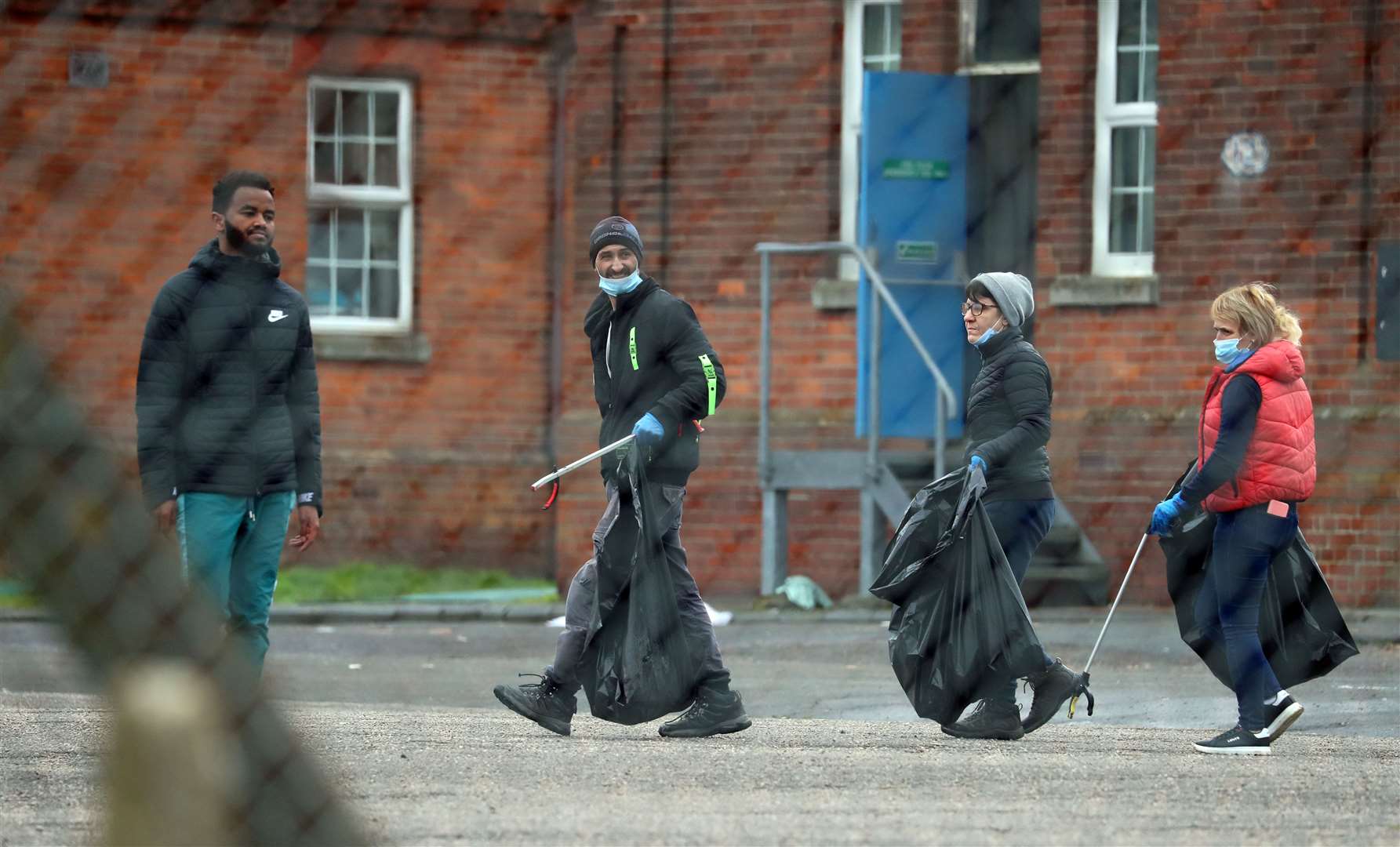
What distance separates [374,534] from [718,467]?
109 inches

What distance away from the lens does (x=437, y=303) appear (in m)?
14.3

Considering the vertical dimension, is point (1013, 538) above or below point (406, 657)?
above

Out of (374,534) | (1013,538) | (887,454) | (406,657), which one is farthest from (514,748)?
(374,534)

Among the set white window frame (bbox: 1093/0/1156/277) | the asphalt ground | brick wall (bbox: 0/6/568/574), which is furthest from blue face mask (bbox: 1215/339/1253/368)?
brick wall (bbox: 0/6/568/574)

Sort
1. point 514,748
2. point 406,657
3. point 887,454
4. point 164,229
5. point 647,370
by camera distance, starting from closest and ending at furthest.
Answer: point 514,748 < point 647,370 < point 406,657 < point 887,454 < point 164,229

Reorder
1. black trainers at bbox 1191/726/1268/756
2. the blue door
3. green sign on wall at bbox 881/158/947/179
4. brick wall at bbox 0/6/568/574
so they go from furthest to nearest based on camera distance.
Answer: brick wall at bbox 0/6/568/574 < green sign on wall at bbox 881/158/947/179 < the blue door < black trainers at bbox 1191/726/1268/756

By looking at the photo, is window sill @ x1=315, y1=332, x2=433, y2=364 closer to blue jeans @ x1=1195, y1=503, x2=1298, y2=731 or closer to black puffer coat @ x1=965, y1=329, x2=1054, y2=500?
black puffer coat @ x1=965, y1=329, x2=1054, y2=500

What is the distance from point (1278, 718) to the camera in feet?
20.9

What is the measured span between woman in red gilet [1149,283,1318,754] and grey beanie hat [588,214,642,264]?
1770mm

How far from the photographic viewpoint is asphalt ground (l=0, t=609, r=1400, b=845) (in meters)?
4.87

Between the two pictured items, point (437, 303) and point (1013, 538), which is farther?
point (437, 303)

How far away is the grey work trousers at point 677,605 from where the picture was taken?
6.45 meters

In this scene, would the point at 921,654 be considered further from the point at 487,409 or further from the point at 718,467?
the point at 487,409

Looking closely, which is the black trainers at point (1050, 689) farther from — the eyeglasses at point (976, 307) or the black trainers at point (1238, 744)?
the eyeglasses at point (976, 307)
